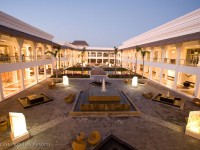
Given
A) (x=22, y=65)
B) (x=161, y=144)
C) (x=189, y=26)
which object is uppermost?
(x=189, y=26)

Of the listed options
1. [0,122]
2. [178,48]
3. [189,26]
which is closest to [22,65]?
[0,122]

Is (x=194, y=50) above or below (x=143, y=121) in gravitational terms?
above

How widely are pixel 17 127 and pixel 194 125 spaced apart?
10227 mm

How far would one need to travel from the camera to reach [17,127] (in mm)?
6672

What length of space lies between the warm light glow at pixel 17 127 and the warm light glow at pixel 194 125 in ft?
31.8

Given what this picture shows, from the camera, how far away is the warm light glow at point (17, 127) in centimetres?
652

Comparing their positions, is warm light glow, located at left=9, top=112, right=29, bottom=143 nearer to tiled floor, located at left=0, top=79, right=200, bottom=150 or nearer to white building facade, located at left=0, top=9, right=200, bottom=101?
tiled floor, located at left=0, top=79, right=200, bottom=150

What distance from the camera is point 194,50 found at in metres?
20.8

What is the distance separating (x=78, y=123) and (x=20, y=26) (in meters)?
17.3

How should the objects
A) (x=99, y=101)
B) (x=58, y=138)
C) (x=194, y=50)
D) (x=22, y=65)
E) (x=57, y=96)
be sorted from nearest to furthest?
(x=58, y=138) < (x=99, y=101) < (x=57, y=96) < (x=22, y=65) < (x=194, y=50)

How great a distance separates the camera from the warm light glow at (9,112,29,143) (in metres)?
6.52

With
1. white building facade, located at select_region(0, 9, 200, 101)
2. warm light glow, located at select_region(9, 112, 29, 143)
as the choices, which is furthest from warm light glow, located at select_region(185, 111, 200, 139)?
warm light glow, located at select_region(9, 112, 29, 143)

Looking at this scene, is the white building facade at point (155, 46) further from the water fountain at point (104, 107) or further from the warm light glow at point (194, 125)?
the water fountain at point (104, 107)

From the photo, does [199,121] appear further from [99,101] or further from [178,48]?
[178,48]
